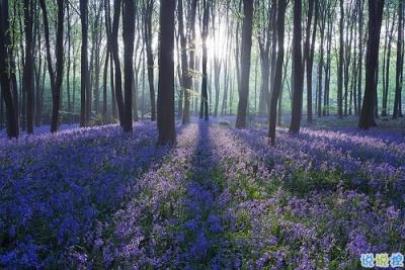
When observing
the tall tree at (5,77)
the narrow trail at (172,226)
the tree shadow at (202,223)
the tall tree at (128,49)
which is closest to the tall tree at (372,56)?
the tall tree at (128,49)

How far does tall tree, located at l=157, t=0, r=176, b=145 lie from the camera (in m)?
13.1

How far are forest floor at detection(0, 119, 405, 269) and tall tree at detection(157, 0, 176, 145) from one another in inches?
94.6

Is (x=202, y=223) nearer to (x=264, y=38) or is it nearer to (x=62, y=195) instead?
(x=62, y=195)

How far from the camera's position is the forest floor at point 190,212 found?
485 centimetres

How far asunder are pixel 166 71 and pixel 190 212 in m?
7.53

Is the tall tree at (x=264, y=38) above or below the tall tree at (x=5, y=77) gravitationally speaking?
above

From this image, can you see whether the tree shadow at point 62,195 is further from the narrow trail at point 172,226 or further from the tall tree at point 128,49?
the tall tree at point 128,49

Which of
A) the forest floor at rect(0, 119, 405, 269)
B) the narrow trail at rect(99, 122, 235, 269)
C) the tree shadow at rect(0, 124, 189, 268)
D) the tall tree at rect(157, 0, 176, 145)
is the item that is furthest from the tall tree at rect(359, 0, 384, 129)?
the narrow trail at rect(99, 122, 235, 269)

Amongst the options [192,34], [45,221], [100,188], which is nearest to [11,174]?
[100,188]

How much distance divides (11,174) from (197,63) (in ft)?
158

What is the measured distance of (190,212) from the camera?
6359 millimetres

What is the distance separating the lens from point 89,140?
44.5ft

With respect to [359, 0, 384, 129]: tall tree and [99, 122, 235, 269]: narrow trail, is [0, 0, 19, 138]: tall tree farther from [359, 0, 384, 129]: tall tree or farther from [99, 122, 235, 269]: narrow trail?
[359, 0, 384, 129]: tall tree

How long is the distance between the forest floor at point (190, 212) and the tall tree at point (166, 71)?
240cm
